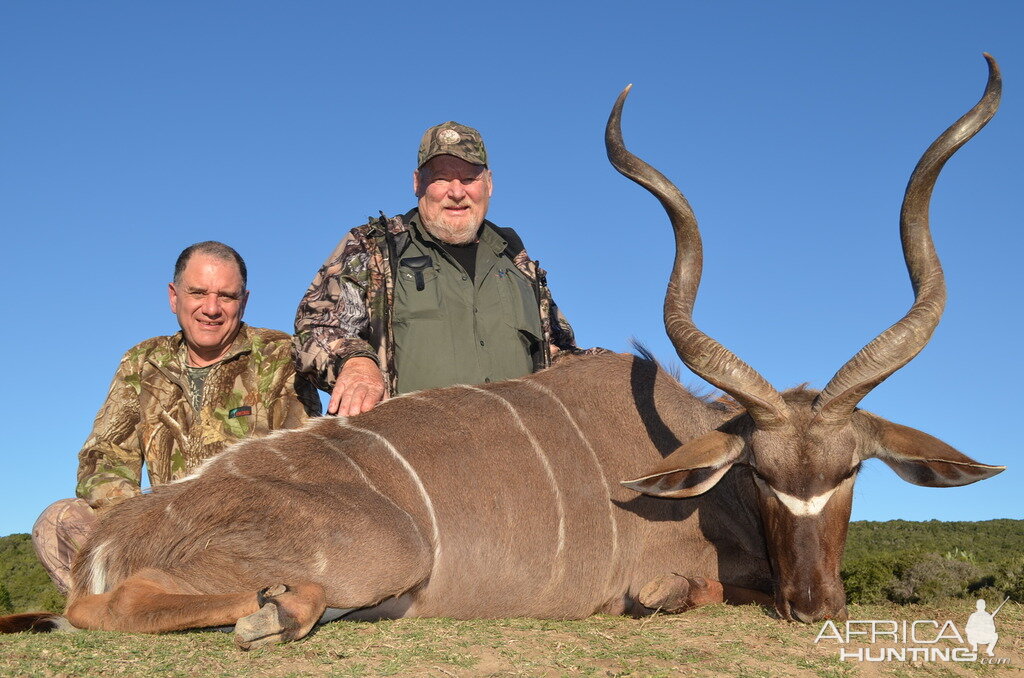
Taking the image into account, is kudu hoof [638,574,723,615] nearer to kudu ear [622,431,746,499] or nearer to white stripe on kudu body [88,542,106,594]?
kudu ear [622,431,746,499]

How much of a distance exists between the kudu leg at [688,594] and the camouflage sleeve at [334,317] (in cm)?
217

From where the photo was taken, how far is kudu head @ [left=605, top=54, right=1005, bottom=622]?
15.4 ft

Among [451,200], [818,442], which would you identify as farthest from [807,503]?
[451,200]

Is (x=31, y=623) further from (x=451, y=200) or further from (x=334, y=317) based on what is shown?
(x=451, y=200)

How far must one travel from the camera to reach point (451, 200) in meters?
6.90

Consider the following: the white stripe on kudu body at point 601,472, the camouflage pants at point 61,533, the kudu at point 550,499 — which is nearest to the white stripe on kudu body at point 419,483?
the kudu at point 550,499

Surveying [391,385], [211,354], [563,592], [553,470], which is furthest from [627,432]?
[211,354]

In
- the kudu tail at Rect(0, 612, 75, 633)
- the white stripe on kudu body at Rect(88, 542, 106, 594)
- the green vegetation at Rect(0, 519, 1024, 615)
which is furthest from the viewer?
the green vegetation at Rect(0, 519, 1024, 615)

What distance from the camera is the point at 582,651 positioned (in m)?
3.87

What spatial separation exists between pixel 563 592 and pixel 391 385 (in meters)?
1.89

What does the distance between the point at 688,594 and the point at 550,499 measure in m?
0.95

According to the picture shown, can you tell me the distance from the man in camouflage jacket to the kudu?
177 cm

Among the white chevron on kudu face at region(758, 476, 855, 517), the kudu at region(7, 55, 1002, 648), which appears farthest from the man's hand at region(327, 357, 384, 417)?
the white chevron on kudu face at region(758, 476, 855, 517)

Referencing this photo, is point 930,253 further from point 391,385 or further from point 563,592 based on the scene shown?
point 391,385
